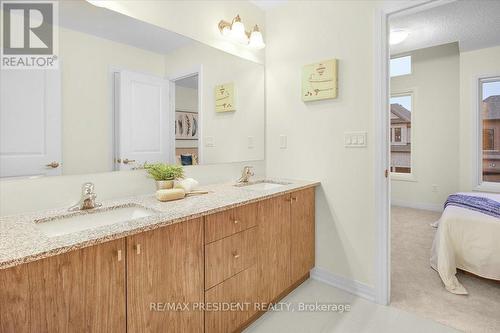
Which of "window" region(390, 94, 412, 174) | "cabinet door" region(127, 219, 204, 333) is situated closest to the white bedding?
"cabinet door" region(127, 219, 204, 333)

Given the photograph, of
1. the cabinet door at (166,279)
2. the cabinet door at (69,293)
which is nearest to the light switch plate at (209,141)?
the cabinet door at (166,279)

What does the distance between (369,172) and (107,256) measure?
1747 mm

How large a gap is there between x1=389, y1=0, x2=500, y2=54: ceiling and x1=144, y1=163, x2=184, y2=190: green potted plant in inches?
106

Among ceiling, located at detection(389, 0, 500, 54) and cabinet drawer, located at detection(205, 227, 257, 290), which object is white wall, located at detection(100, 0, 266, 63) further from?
ceiling, located at detection(389, 0, 500, 54)

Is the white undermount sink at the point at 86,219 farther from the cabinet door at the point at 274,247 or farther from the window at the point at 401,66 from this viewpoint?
the window at the point at 401,66

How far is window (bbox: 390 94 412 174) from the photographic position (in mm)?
4996

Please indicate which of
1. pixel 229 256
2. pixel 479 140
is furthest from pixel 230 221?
pixel 479 140

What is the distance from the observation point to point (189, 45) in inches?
76.9

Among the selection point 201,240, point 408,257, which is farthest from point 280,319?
point 408,257

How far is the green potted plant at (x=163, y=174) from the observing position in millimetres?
1676

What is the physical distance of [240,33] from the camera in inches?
87.8

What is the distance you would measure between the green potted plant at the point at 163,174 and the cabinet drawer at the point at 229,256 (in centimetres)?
50

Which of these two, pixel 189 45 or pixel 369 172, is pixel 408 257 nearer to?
pixel 369 172

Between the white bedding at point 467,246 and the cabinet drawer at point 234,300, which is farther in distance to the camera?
the white bedding at point 467,246
